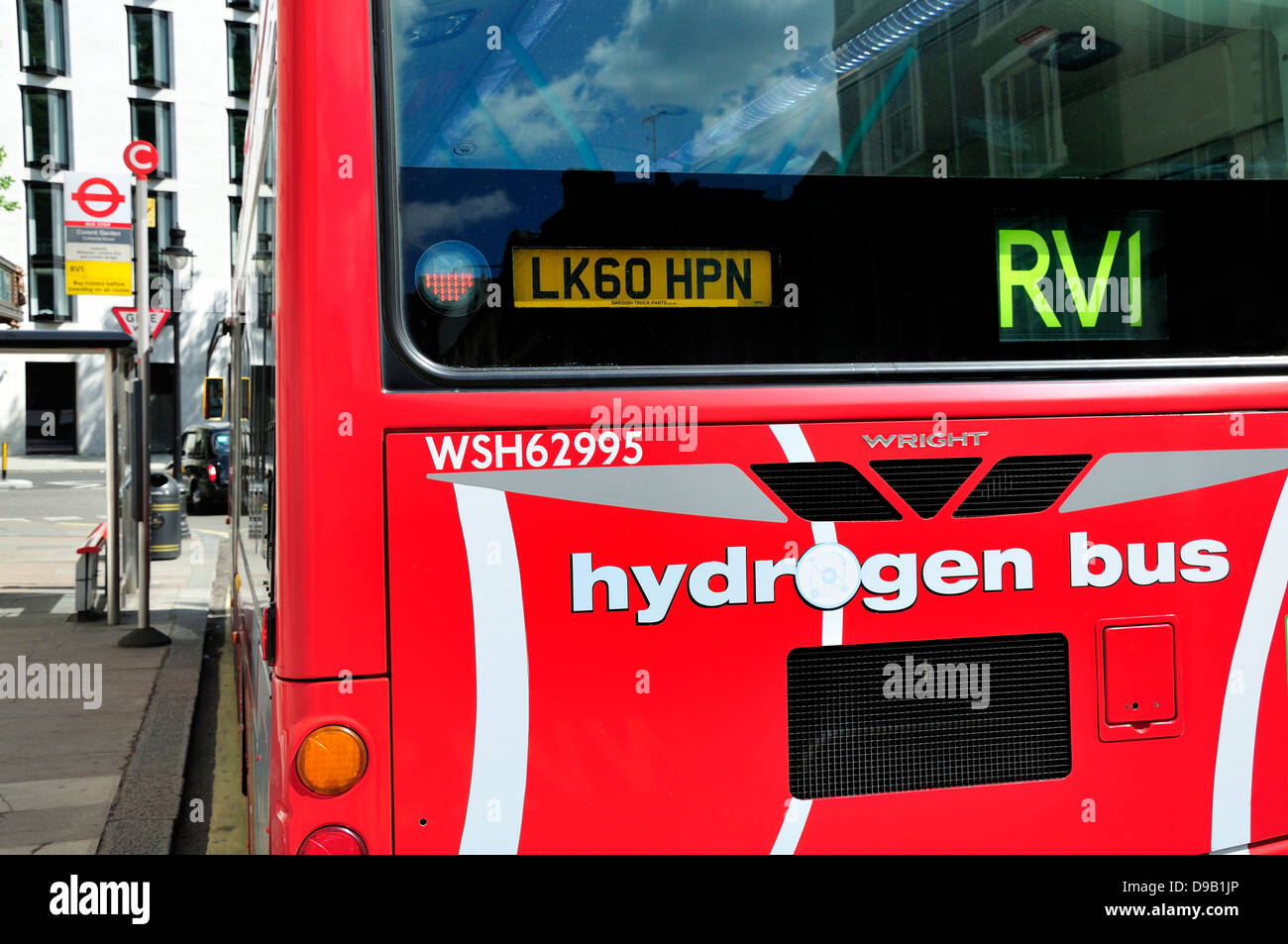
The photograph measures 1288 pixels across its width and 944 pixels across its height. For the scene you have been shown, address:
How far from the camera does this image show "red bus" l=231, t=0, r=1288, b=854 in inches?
94.7

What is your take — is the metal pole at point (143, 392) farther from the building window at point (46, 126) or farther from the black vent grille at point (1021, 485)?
the building window at point (46, 126)

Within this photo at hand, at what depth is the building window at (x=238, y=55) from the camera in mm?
41938

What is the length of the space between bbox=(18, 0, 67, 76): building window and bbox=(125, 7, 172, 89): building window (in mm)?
2253

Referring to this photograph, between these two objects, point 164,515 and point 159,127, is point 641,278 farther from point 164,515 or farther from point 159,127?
point 159,127

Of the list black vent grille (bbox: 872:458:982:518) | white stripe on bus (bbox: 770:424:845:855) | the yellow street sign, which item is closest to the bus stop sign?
the yellow street sign

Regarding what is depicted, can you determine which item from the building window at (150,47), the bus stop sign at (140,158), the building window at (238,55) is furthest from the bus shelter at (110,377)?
the building window at (238,55)

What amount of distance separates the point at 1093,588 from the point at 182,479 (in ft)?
66.6

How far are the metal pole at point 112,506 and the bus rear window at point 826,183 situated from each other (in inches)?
347

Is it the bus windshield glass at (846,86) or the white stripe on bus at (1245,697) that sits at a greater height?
the bus windshield glass at (846,86)

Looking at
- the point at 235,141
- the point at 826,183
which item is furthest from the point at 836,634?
the point at 235,141

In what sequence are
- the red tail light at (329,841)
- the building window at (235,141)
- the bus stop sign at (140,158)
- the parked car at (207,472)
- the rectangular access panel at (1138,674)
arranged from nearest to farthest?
the red tail light at (329,841)
the rectangular access panel at (1138,674)
the bus stop sign at (140,158)
the parked car at (207,472)
the building window at (235,141)

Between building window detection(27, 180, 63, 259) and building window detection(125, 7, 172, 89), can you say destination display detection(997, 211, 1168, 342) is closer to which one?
building window detection(27, 180, 63, 259)
